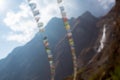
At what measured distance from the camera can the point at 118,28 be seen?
230 ft

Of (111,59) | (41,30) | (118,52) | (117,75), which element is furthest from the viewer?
(118,52)

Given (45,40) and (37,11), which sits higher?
(37,11)

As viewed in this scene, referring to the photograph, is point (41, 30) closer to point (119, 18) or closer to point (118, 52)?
point (118, 52)

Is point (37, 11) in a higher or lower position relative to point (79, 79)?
higher

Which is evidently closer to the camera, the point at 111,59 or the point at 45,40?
the point at 45,40

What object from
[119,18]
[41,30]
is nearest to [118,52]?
[119,18]

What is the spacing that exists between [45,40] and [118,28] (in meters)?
37.8

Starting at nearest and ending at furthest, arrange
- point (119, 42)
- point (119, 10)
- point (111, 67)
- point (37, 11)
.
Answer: point (37, 11)
point (111, 67)
point (119, 42)
point (119, 10)

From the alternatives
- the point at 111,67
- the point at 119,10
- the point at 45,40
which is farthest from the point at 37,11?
the point at 119,10

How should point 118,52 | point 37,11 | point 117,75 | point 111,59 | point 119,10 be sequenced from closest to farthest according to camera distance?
point 37,11 → point 117,75 → point 111,59 → point 118,52 → point 119,10

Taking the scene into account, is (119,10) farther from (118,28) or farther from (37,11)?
(37,11)

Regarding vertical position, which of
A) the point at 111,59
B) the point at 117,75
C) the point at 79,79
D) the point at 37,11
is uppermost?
the point at 37,11

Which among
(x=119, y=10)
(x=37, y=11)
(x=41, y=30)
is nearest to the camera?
(x=37, y=11)

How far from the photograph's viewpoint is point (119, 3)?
90812mm
